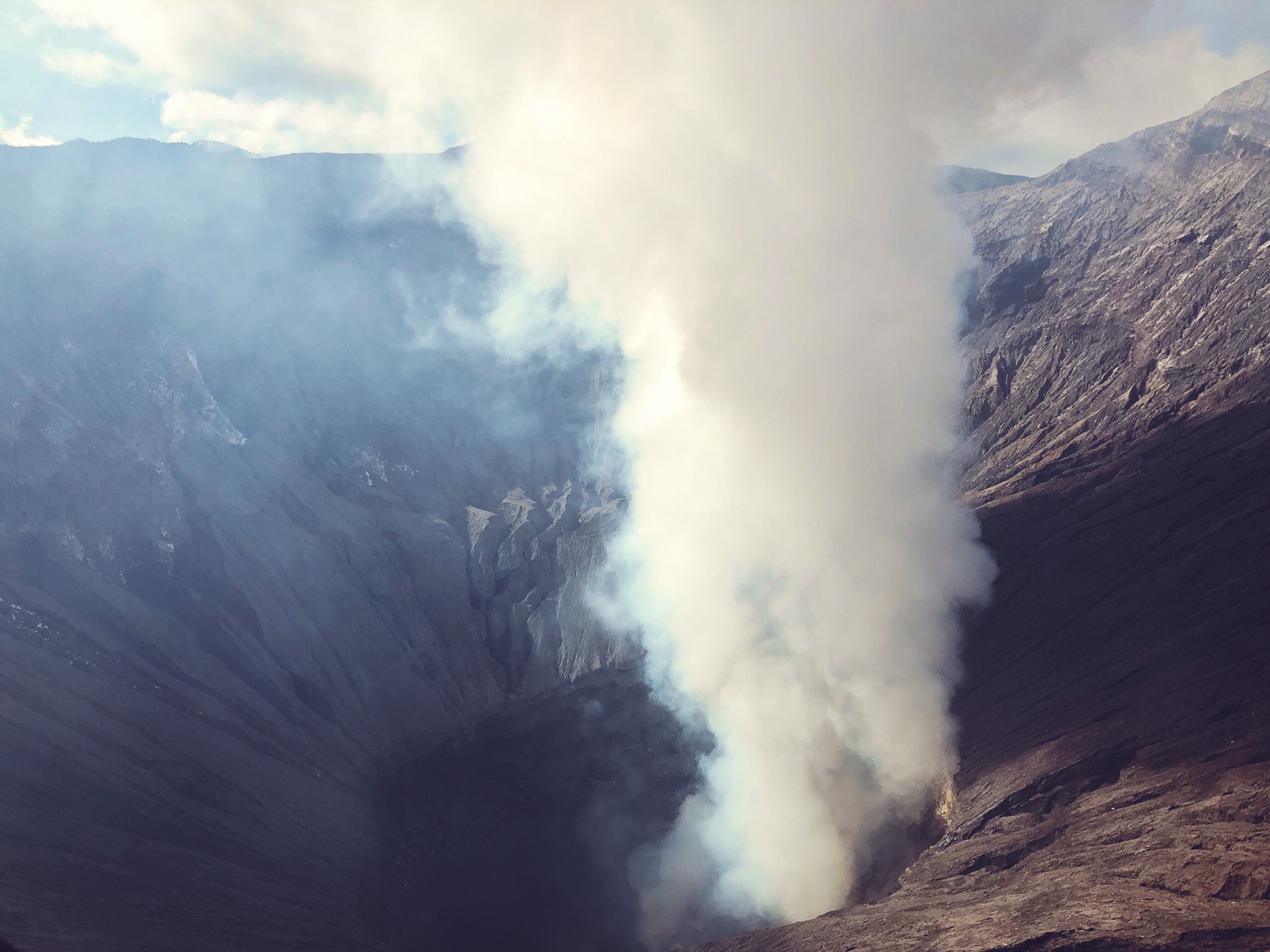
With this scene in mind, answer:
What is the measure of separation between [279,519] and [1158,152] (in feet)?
271

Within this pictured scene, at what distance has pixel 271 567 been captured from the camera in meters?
71.8

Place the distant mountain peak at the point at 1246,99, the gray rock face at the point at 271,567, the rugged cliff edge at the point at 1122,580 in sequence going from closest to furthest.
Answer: the rugged cliff edge at the point at 1122,580 → the gray rock face at the point at 271,567 → the distant mountain peak at the point at 1246,99

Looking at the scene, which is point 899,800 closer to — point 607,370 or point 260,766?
point 260,766

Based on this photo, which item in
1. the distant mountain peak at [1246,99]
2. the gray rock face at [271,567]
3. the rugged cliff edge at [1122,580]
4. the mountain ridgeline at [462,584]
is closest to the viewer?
the rugged cliff edge at [1122,580]

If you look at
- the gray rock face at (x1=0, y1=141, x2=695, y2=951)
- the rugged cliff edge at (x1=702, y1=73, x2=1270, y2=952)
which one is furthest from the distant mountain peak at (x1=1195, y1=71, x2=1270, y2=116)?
the gray rock face at (x1=0, y1=141, x2=695, y2=951)

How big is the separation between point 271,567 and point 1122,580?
57.4 m

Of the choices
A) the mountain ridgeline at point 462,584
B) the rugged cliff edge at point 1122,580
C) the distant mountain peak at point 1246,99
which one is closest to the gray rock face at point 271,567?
the mountain ridgeline at point 462,584

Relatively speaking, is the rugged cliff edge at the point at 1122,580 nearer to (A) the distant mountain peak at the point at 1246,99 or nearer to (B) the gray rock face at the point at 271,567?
(A) the distant mountain peak at the point at 1246,99

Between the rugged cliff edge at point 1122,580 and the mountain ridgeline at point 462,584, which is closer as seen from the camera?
the rugged cliff edge at point 1122,580

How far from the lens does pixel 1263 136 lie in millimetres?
76688

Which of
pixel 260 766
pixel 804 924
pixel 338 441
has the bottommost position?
pixel 804 924

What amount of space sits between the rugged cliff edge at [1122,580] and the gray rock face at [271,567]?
22.3 m

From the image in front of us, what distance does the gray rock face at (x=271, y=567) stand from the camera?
5247cm

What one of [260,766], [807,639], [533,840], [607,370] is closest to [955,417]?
[807,639]
